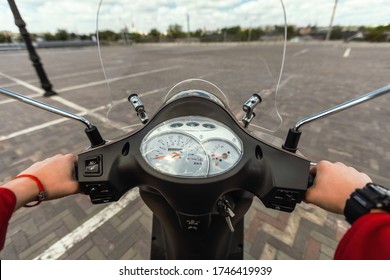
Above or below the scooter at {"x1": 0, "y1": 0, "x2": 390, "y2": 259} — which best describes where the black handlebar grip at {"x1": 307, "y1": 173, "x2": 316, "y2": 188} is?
below

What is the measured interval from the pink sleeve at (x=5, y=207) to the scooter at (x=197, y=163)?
237 millimetres

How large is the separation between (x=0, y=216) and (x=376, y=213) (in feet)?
4.04

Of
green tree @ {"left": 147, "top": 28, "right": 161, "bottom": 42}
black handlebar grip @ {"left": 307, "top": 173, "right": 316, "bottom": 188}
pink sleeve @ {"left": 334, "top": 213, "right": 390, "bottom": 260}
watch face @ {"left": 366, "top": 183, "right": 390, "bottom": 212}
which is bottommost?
black handlebar grip @ {"left": 307, "top": 173, "right": 316, "bottom": 188}

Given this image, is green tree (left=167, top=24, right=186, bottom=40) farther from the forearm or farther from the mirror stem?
the forearm

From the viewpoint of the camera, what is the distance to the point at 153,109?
4254 millimetres

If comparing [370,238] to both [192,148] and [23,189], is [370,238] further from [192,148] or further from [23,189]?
[23,189]

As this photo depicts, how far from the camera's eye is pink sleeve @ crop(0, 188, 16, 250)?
73cm

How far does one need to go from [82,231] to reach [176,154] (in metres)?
2.11

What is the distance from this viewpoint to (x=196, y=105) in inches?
37.9

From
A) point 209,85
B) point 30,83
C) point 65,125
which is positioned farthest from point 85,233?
point 30,83

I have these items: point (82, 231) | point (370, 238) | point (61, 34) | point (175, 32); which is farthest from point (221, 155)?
point (61, 34)

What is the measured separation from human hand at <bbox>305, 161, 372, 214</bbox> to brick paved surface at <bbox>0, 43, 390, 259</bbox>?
0.81 m

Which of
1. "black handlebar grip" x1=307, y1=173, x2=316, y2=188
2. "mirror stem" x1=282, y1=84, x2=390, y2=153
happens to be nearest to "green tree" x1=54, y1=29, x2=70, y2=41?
"mirror stem" x1=282, y1=84, x2=390, y2=153


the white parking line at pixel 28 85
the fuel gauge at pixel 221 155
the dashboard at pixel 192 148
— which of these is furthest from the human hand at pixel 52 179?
the white parking line at pixel 28 85
